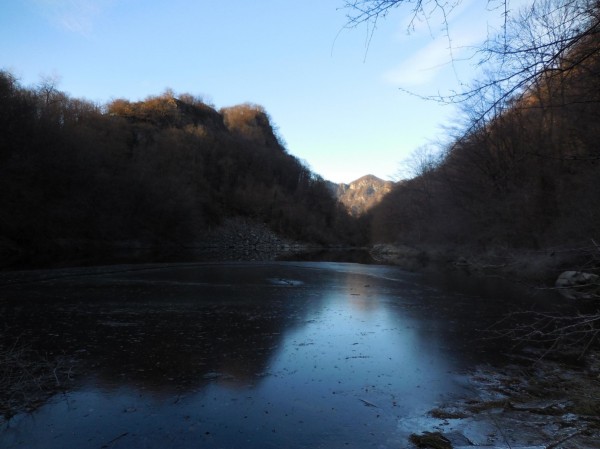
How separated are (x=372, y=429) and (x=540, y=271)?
18.2m

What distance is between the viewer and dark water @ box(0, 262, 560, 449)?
486 centimetres

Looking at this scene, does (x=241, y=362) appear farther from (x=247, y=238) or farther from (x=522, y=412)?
(x=247, y=238)

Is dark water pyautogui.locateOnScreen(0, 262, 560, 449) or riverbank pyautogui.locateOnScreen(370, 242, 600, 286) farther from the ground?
riverbank pyautogui.locateOnScreen(370, 242, 600, 286)

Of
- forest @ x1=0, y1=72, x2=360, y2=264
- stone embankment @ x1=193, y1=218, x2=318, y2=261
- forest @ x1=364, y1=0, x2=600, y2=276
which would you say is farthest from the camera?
stone embankment @ x1=193, y1=218, x2=318, y2=261

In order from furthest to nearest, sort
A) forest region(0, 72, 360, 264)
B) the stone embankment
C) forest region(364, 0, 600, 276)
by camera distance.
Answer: the stone embankment, forest region(0, 72, 360, 264), forest region(364, 0, 600, 276)

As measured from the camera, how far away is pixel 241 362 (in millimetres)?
7492

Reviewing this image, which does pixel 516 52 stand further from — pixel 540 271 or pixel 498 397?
pixel 540 271

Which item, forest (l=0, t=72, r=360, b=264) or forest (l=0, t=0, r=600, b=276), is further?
forest (l=0, t=72, r=360, b=264)

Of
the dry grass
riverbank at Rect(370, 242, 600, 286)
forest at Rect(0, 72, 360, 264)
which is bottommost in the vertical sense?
the dry grass

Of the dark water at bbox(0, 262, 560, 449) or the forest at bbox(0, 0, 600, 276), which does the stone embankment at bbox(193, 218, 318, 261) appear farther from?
the dark water at bbox(0, 262, 560, 449)

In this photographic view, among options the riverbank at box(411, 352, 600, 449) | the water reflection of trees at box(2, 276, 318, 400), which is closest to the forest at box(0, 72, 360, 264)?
the water reflection of trees at box(2, 276, 318, 400)

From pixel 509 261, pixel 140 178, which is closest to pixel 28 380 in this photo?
pixel 509 261

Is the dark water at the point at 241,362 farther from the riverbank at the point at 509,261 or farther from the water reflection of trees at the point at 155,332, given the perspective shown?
the riverbank at the point at 509,261

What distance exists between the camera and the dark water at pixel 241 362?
4.86 metres
